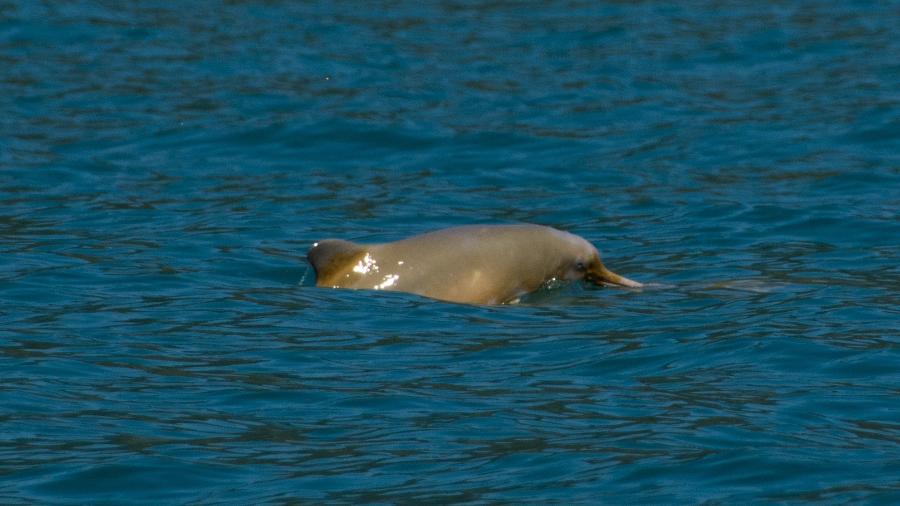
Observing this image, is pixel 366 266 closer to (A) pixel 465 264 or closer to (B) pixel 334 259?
(B) pixel 334 259

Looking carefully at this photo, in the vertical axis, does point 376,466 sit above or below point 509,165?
above

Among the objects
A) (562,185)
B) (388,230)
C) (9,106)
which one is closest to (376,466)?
(388,230)

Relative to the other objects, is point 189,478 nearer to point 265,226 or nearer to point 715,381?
point 715,381

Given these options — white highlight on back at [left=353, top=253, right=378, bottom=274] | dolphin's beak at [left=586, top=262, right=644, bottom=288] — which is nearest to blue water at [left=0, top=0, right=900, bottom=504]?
dolphin's beak at [left=586, top=262, right=644, bottom=288]

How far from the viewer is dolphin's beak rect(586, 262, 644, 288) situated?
10.8 meters

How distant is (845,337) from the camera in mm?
9188

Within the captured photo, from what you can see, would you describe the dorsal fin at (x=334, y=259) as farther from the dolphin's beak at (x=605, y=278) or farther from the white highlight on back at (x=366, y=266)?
the dolphin's beak at (x=605, y=278)

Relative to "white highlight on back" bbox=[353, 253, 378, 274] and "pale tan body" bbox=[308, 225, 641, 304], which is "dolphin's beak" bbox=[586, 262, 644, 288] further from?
"white highlight on back" bbox=[353, 253, 378, 274]

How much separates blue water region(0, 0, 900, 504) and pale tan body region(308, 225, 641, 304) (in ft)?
0.52

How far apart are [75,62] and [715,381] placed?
12.7 m

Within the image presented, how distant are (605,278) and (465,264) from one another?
921 millimetres

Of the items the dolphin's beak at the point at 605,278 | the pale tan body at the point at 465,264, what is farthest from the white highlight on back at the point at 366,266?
the dolphin's beak at the point at 605,278

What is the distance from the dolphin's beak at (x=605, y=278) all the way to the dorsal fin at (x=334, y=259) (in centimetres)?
138

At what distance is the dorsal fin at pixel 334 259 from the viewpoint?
1049 centimetres
